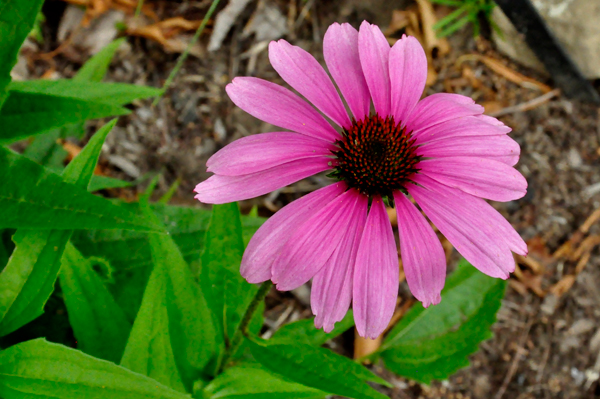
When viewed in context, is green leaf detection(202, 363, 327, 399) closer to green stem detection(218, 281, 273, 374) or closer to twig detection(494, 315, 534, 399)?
green stem detection(218, 281, 273, 374)

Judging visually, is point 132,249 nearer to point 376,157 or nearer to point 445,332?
point 376,157

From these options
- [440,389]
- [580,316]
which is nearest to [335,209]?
[440,389]

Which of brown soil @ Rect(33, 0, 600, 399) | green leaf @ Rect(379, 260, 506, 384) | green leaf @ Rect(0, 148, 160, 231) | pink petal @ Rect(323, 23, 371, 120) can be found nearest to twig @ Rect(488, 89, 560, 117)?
brown soil @ Rect(33, 0, 600, 399)

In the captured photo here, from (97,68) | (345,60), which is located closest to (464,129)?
(345,60)

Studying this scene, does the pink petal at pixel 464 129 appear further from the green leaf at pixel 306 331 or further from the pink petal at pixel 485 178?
the green leaf at pixel 306 331

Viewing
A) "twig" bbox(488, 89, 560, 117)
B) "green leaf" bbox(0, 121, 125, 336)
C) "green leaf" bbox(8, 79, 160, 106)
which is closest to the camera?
"green leaf" bbox(0, 121, 125, 336)

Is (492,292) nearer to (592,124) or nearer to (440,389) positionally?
(440,389)
